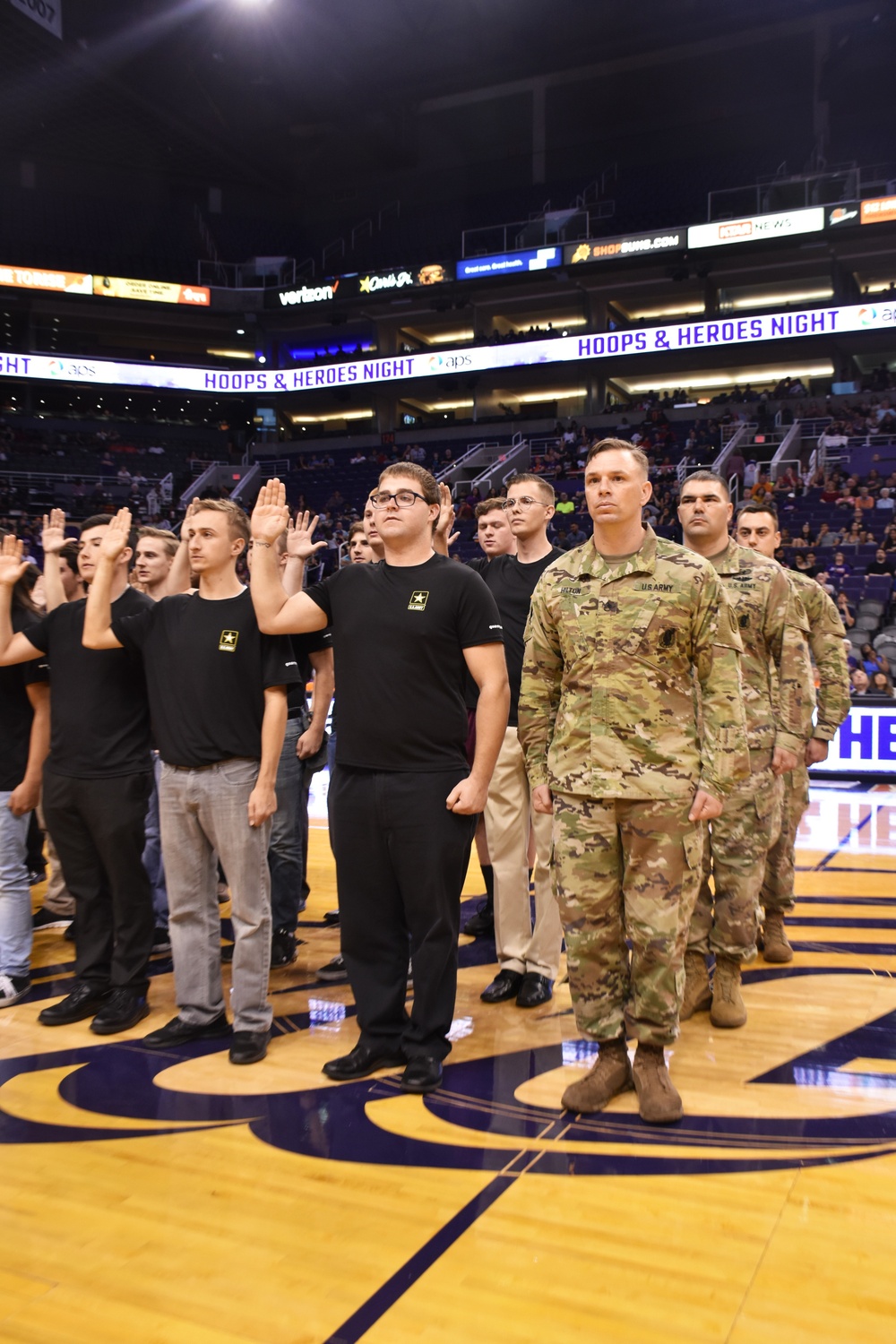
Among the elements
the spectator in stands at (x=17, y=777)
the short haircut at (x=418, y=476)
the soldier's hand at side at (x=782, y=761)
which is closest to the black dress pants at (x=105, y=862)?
the spectator in stands at (x=17, y=777)

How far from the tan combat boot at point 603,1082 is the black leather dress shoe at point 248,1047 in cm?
106

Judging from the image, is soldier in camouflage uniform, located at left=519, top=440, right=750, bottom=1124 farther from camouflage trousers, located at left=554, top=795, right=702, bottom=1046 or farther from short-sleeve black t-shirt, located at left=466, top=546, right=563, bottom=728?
short-sleeve black t-shirt, located at left=466, top=546, right=563, bottom=728

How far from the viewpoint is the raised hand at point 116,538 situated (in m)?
3.76

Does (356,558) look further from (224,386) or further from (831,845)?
(224,386)

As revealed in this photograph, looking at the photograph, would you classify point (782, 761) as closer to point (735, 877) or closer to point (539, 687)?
point (735, 877)

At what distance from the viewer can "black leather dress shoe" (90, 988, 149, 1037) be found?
12.2 ft

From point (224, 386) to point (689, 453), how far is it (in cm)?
1540

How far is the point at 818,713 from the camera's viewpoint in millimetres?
4648

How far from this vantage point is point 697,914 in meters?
3.78

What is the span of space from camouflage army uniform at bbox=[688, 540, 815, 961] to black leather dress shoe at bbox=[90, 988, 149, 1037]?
2092 mm

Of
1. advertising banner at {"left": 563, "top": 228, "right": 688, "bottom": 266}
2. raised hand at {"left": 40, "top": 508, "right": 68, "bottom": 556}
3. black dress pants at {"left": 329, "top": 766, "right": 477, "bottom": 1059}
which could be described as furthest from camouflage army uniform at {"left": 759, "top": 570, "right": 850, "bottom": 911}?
advertising banner at {"left": 563, "top": 228, "right": 688, "bottom": 266}

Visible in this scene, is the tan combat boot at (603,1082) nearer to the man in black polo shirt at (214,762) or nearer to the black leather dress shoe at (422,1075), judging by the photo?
the black leather dress shoe at (422,1075)

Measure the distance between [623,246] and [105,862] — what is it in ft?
83.2

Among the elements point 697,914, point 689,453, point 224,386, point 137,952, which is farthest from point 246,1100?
point 224,386
